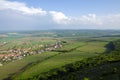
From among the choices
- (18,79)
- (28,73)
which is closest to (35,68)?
(28,73)

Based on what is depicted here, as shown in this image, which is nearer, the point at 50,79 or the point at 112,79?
the point at 112,79

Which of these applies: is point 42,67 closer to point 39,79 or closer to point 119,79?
point 39,79

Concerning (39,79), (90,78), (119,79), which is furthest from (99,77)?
(39,79)

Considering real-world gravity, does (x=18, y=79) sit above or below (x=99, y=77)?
below

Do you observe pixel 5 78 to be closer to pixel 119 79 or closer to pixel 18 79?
pixel 18 79

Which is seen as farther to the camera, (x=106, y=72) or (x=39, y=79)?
(x=39, y=79)

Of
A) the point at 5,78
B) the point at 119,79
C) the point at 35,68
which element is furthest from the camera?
the point at 35,68

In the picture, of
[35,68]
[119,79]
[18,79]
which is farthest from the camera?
[35,68]

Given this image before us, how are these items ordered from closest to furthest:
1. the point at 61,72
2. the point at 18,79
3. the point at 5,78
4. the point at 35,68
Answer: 1. the point at 61,72
2. the point at 18,79
3. the point at 5,78
4. the point at 35,68

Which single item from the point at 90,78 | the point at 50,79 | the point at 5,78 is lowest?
the point at 5,78
